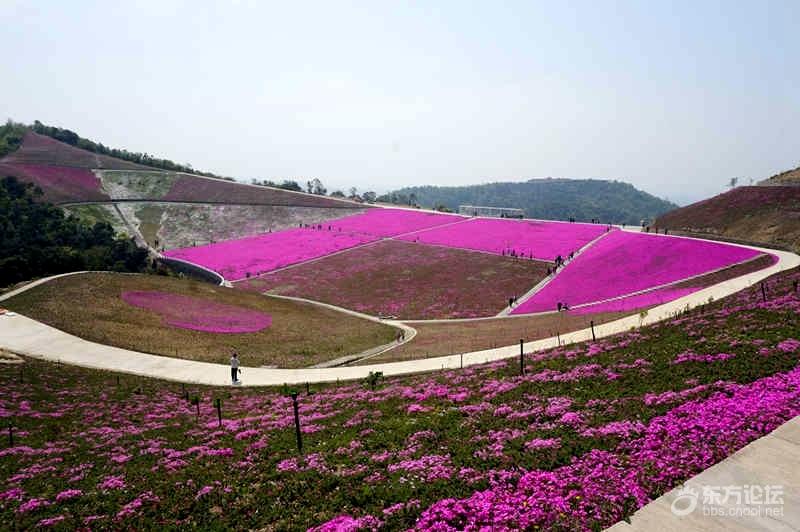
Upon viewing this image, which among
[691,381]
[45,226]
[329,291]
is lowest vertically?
[329,291]

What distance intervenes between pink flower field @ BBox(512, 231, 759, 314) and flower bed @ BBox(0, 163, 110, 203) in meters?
112

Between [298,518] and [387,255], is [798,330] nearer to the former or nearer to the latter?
[298,518]

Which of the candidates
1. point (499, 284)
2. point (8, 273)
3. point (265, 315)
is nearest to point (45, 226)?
point (8, 273)

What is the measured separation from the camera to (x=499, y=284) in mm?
60375

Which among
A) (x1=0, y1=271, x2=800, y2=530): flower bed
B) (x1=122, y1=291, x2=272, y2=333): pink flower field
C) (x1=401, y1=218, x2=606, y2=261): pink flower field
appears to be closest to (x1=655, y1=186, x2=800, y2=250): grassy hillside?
(x1=401, y1=218, x2=606, y2=261): pink flower field

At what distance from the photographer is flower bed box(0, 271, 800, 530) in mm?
10812

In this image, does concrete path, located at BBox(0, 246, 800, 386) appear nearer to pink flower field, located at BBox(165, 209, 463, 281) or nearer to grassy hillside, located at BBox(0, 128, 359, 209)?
pink flower field, located at BBox(165, 209, 463, 281)

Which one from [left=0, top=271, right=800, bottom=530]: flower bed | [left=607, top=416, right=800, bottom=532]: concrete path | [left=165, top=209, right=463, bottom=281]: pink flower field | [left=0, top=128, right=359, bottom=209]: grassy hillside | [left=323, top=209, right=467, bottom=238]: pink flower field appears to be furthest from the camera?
[left=0, top=128, right=359, bottom=209]: grassy hillside

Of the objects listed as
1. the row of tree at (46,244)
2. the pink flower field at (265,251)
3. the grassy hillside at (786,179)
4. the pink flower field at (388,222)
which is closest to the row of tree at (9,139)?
the row of tree at (46,244)

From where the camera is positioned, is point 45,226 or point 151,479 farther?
point 45,226

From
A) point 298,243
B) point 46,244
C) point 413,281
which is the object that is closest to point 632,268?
point 413,281

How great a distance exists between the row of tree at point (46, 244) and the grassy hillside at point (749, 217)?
80170mm

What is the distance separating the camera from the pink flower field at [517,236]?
74625 mm

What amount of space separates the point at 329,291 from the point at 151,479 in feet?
163
